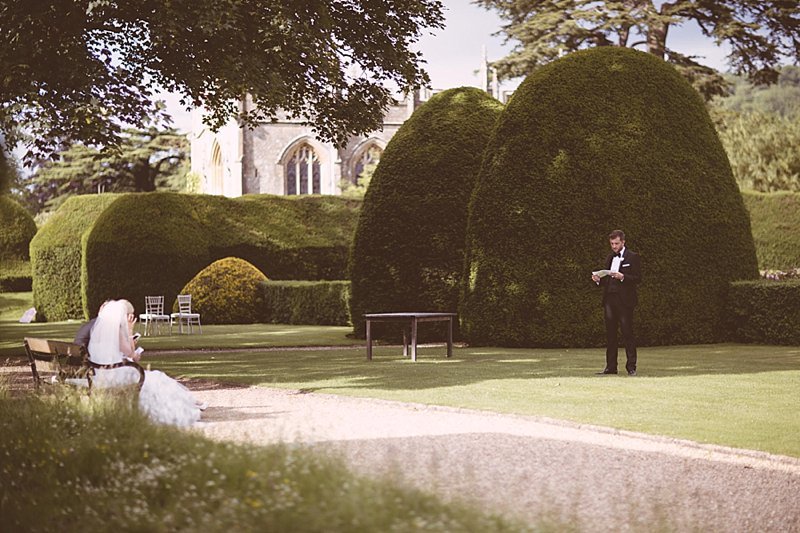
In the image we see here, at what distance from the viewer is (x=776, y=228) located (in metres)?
28.0

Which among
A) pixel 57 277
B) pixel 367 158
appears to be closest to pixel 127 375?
pixel 57 277

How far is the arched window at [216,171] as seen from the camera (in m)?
62.6

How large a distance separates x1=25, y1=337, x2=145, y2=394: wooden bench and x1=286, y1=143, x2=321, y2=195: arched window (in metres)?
47.8

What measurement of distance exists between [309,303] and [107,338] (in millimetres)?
20278

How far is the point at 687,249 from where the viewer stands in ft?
64.1

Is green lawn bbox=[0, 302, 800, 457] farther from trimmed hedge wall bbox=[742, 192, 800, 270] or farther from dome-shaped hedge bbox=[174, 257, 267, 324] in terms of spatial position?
trimmed hedge wall bbox=[742, 192, 800, 270]

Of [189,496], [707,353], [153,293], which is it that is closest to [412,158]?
[707,353]

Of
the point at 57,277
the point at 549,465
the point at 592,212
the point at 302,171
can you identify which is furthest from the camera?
the point at 302,171

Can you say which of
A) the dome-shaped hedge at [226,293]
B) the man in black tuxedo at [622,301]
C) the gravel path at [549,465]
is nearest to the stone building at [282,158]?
the dome-shaped hedge at [226,293]

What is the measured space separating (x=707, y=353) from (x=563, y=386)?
608cm

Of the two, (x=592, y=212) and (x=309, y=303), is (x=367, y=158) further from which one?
(x=592, y=212)

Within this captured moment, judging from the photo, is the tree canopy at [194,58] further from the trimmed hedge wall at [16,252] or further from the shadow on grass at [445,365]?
the trimmed hedge wall at [16,252]

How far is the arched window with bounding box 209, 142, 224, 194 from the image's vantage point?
62.6 meters

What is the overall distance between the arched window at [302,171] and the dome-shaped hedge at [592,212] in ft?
129
